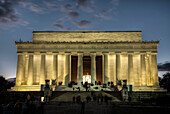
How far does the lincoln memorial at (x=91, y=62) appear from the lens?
52.8m

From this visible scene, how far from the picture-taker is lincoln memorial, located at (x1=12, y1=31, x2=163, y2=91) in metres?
52.8

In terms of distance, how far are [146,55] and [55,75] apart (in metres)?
21.6

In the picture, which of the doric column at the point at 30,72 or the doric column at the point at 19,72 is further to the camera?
the doric column at the point at 30,72

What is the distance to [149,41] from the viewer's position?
174 feet

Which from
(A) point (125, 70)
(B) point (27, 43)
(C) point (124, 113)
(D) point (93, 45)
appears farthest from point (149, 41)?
(C) point (124, 113)

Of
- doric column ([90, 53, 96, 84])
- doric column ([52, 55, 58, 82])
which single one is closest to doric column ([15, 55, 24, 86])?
doric column ([52, 55, 58, 82])

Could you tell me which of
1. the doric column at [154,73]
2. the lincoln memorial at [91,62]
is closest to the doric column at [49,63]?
the lincoln memorial at [91,62]

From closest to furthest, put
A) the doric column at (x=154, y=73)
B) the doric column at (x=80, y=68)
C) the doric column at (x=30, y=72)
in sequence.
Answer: the doric column at (x=154, y=73) → the doric column at (x=80, y=68) → the doric column at (x=30, y=72)

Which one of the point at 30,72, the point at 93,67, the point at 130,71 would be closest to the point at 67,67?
the point at 93,67

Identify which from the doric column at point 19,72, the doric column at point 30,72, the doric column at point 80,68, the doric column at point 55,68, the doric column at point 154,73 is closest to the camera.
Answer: the doric column at point 154,73

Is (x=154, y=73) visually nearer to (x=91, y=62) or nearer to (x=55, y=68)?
(x=91, y=62)

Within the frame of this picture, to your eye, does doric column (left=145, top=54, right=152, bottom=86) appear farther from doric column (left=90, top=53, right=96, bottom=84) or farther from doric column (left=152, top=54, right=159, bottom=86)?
doric column (left=90, top=53, right=96, bottom=84)

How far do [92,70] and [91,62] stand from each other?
195cm

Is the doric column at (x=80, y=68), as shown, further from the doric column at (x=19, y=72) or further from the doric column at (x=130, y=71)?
the doric column at (x=19, y=72)
